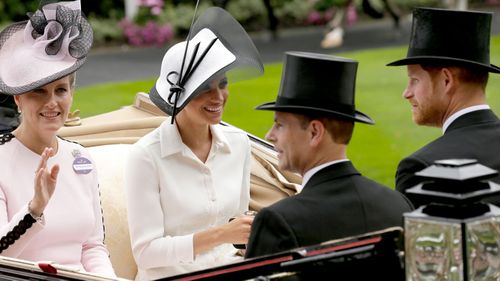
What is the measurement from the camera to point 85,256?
3.77 m

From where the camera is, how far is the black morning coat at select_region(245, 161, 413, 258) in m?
2.87

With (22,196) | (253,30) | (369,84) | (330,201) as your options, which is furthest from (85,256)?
(253,30)

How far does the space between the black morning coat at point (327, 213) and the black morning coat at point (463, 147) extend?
1.23ft

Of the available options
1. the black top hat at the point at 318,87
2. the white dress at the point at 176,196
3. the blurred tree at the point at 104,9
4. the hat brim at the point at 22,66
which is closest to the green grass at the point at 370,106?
the white dress at the point at 176,196

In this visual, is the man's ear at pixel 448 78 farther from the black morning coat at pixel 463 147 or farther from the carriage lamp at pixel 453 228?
the carriage lamp at pixel 453 228

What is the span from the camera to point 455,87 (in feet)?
11.8

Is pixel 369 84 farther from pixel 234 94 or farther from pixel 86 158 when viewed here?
pixel 86 158

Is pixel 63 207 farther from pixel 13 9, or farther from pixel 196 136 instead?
pixel 13 9

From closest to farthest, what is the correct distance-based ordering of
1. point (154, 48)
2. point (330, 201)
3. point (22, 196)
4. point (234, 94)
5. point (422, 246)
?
point (422, 246) → point (330, 201) → point (22, 196) → point (234, 94) → point (154, 48)

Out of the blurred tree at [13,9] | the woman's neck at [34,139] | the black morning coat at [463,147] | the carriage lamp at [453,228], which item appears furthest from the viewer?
the blurred tree at [13,9]

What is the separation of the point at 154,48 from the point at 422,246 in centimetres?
1374

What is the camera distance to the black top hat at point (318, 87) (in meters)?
2.99

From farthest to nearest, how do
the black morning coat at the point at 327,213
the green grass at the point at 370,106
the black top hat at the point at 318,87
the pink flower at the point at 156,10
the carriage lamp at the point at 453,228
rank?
1. the pink flower at the point at 156,10
2. the green grass at the point at 370,106
3. the black top hat at the point at 318,87
4. the black morning coat at the point at 327,213
5. the carriage lamp at the point at 453,228

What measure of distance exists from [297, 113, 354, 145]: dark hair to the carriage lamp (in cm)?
50
